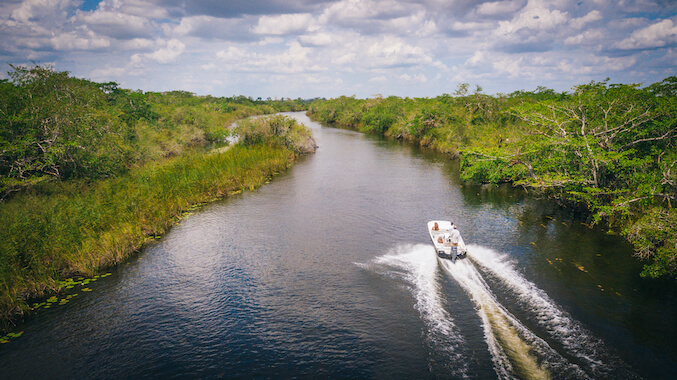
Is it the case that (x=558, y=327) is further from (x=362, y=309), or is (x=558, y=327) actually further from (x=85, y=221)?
(x=85, y=221)

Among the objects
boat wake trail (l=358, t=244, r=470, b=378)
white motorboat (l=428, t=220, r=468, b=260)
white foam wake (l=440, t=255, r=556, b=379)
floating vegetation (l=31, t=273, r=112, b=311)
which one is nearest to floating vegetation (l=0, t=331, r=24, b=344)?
floating vegetation (l=31, t=273, r=112, b=311)

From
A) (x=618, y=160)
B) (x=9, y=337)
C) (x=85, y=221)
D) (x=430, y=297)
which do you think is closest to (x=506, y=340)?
(x=430, y=297)

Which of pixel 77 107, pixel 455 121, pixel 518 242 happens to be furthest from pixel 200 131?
pixel 518 242

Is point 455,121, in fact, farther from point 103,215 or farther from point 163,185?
point 103,215

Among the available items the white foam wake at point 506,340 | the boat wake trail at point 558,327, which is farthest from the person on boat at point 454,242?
the white foam wake at point 506,340

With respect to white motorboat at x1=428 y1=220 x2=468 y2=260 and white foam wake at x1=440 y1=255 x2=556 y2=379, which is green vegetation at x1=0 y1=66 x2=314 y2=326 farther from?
white foam wake at x1=440 y1=255 x2=556 y2=379

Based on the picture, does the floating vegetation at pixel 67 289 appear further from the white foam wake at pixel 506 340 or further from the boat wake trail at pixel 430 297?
the white foam wake at pixel 506 340

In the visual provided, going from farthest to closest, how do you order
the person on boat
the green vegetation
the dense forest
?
the person on boat < the dense forest < the green vegetation
